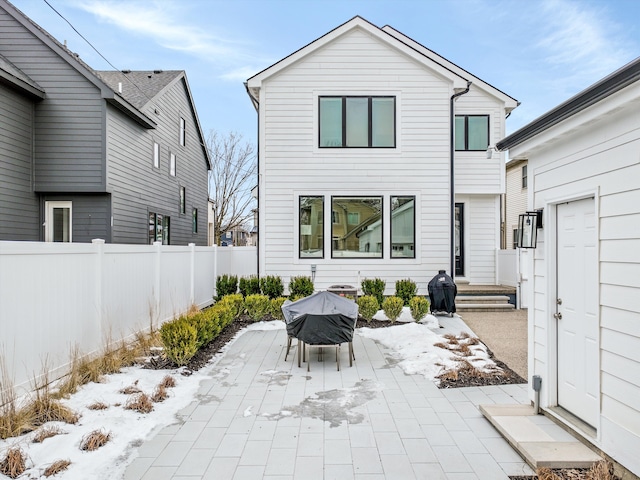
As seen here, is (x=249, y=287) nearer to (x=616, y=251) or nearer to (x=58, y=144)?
(x=58, y=144)

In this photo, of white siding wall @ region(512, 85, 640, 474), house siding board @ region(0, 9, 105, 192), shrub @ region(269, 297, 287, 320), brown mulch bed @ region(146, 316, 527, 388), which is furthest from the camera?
house siding board @ region(0, 9, 105, 192)

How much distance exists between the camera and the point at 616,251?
10.2 feet

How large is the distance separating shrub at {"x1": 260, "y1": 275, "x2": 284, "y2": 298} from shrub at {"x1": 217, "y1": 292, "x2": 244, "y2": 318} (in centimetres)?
107

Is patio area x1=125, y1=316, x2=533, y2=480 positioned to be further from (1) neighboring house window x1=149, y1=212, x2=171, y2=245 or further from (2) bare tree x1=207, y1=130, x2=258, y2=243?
(2) bare tree x1=207, y1=130, x2=258, y2=243

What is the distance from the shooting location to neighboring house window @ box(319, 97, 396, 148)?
11.0 metres

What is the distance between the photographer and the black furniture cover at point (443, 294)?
964 cm

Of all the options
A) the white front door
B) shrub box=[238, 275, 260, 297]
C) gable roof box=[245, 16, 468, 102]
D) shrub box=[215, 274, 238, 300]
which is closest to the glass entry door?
gable roof box=[245, 16, 468, 102]

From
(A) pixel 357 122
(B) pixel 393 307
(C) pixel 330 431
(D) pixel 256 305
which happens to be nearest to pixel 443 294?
(B) pixel 393 307

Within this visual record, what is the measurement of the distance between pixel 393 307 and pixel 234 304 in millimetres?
3405

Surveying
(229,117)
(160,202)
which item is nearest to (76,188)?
(160,202)

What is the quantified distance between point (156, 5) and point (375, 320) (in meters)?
11.9

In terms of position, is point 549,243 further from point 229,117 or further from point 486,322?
point 229,117

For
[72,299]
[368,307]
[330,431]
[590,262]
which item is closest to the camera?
[590,262]

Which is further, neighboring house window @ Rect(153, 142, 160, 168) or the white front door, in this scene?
neighboring house window @ Rect(153, 142, 160, 168)
